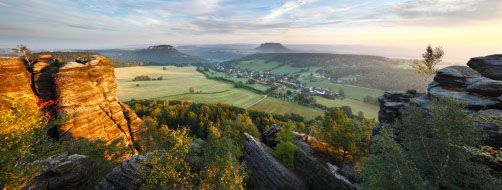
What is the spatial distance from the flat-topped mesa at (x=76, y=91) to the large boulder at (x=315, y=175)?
109 ft

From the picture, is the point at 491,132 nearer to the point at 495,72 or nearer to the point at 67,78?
the point at 495,72

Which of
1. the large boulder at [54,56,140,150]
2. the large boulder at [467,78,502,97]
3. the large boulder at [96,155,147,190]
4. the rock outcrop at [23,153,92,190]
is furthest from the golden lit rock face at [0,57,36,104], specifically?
the large boulder at [467,78,502,97]

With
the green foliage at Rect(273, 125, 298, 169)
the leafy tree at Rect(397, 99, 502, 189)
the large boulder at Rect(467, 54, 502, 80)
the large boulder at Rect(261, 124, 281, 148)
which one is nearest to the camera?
the leafy tree at Rect(397, 99, 502, 189)

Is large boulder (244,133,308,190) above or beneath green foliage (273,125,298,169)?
beneath

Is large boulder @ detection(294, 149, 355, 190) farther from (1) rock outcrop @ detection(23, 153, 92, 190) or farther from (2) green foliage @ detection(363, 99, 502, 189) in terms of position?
(1) rock outcrop @ detection(23, 153, 92, 190)

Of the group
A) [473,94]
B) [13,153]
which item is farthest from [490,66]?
[13,153]

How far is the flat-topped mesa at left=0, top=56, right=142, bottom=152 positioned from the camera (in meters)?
24.0

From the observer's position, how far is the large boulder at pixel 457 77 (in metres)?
21.3

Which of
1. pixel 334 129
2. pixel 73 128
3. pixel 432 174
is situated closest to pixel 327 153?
pixel 334 129

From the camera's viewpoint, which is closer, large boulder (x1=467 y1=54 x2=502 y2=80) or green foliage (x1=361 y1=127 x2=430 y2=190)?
green foliage (x1=361 y1=127 x2=430 y2=190)

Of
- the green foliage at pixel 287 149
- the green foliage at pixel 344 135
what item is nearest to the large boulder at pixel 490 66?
the green foliage at pixel 344 135

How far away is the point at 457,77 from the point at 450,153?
1545cm

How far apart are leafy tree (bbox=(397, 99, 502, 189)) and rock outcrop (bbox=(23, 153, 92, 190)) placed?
32.6 meters

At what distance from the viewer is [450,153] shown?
13734 millimetres
